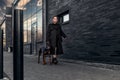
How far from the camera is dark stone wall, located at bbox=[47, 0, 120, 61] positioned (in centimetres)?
745

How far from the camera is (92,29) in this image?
8.86 metres

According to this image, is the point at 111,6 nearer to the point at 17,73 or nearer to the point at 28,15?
the point at 17,73

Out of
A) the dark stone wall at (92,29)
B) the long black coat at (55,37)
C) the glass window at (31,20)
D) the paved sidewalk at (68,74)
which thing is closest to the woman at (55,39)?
the long black coat at (55,37)

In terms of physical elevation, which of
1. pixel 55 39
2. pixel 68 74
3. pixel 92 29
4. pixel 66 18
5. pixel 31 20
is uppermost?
pixel 31 20

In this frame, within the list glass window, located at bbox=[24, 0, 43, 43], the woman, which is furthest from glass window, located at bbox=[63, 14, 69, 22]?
glass window, located at bbox=[24, 0, 43, 43]

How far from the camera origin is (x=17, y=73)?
2.50m

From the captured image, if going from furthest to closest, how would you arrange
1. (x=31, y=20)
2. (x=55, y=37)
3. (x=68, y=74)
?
(x=31, y=20) < (x=55, y=37) < (x=68, y=74)

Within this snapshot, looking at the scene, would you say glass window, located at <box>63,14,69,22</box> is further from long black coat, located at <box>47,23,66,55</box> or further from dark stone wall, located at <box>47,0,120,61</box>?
long black coat, located at <box>47,23,66,55</box>

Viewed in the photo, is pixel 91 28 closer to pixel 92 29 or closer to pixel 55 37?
pixel 92 29

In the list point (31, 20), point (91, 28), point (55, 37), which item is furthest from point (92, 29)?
point (31, 20)

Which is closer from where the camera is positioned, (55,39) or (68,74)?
(68,74)

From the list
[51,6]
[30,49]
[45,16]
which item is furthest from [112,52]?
[30,49]

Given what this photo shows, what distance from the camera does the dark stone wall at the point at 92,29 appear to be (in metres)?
7.45

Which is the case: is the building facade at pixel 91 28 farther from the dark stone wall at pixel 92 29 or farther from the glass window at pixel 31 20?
the glass window at pixel 31 20
